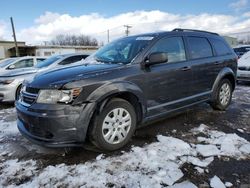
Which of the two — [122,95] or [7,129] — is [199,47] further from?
[7,129]

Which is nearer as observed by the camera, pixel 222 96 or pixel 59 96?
pixel 59 96

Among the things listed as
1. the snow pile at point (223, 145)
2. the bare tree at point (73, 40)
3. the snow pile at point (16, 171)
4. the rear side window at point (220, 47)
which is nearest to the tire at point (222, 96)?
the rear side window at point (220, 47)

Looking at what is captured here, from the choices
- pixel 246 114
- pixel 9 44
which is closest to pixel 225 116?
pixel 246 114

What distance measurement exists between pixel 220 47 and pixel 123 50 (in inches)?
98.4

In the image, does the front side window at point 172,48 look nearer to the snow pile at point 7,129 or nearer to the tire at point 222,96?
the tire at point 222,96

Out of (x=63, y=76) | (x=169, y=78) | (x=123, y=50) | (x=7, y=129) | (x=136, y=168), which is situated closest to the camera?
(x=136, y=168)

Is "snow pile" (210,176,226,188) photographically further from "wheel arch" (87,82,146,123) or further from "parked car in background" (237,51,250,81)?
"parked car in background" (237,51,250,81)

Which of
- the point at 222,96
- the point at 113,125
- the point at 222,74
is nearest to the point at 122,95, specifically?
the point at 113,125

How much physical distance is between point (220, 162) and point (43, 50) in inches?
1430

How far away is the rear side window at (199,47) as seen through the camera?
15.7 feet

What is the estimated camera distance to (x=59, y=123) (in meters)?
3.12

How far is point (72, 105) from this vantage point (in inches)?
124

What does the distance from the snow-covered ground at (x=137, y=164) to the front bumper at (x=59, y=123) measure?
319 mm

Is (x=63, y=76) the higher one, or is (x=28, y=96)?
(x=63, y=76)
